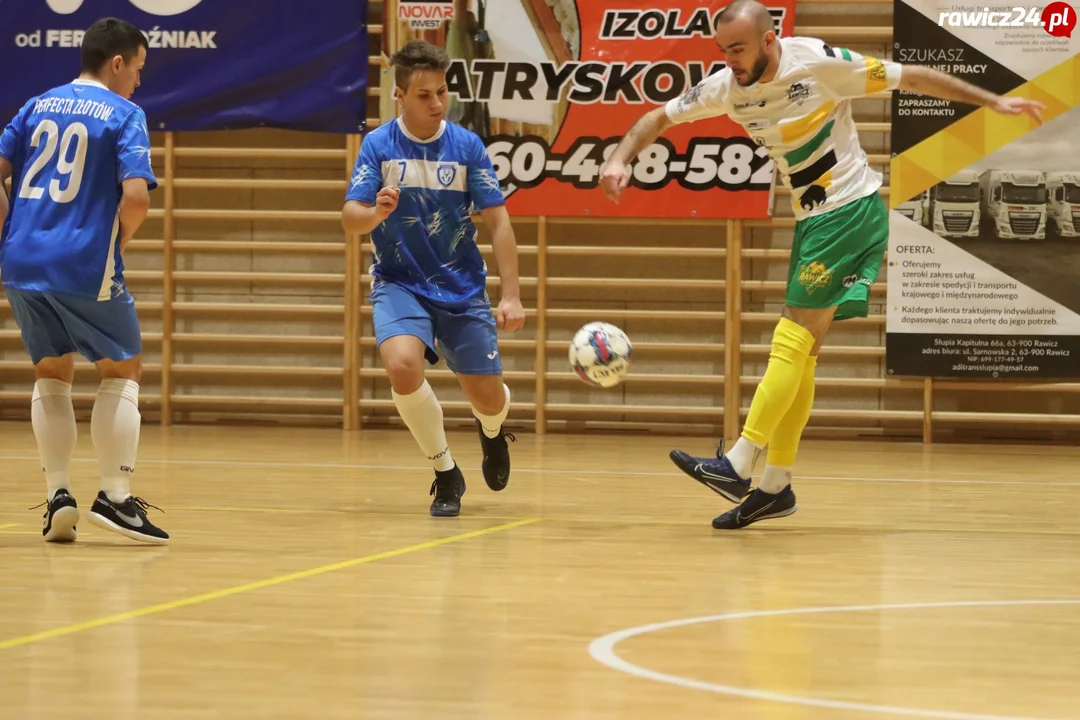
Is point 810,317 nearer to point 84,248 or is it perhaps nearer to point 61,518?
point 84,248

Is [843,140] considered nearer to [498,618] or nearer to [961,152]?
[498,618]

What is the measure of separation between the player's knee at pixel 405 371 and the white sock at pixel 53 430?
1023 mm

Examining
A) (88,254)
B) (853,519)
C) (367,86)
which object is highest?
(367,86)

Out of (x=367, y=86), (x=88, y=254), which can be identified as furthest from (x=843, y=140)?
(x=367, y=86)

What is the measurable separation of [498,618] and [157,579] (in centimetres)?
90

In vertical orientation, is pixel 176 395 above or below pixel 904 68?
below

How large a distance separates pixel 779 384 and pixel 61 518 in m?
2.02

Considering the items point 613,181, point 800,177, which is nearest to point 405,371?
point 613,181

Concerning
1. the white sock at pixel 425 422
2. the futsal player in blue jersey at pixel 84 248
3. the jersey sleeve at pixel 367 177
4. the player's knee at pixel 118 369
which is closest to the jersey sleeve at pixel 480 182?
the jersey sleeve at pixel 367 177

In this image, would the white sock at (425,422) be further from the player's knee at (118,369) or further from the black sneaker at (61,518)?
the black sneaker at (61,518)

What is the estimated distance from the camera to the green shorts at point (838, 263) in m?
4.45

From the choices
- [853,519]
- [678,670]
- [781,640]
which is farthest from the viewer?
[853,519]

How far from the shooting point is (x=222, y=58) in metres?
8.99

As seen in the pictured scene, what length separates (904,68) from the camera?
14.6 feet
